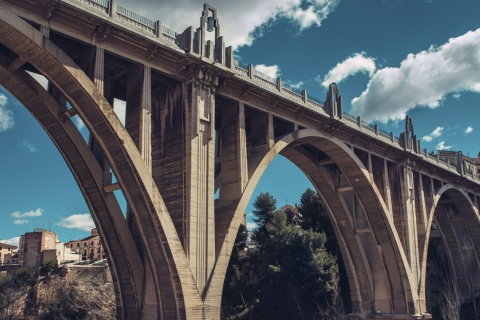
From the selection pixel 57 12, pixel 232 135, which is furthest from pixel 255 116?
pixel 57 12

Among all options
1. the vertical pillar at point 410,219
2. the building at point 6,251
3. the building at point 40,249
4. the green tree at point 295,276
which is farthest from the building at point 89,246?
the vertical pillar at point 410,219

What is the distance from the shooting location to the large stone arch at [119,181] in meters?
20.8

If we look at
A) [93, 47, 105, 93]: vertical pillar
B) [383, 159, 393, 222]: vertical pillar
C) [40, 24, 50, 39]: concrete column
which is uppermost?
[40, 24, 50, 39]: concrete column

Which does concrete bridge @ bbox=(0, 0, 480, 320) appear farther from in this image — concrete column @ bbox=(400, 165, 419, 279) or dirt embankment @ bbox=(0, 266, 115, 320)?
dirt embankment @ bbox=(0, 266, 115, 320)

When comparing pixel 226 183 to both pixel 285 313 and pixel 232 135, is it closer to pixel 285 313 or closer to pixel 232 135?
pixel 232 135

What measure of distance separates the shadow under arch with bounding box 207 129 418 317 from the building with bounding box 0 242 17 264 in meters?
65.7

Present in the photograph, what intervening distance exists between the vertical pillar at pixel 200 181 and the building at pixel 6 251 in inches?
2948

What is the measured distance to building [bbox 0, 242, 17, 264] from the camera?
9134 centimetres

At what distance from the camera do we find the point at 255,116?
3238cm

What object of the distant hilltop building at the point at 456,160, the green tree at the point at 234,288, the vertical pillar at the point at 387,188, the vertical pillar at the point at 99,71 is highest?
the distant hilltop building at the point at 456,160

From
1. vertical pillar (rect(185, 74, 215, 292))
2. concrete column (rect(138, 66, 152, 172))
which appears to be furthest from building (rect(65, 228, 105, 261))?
concrete column (rect(138, 66, 152, 172))

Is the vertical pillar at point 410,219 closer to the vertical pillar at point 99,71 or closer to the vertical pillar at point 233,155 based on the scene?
the vertical pillar at point 233,155

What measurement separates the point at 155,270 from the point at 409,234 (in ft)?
89.0

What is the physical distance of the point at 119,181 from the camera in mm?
23578
